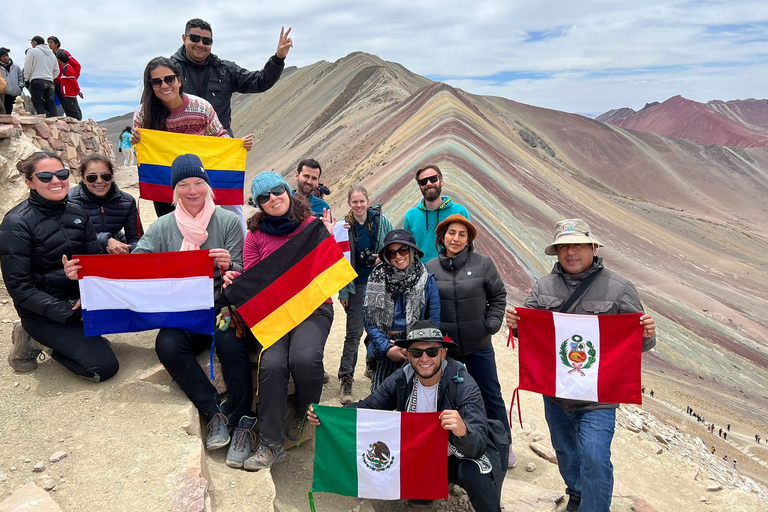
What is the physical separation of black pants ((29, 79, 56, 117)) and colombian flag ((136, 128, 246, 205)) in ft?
30.7

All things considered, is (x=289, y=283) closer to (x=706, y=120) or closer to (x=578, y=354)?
(x=578, y=354)

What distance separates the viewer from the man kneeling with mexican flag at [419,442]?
400cm

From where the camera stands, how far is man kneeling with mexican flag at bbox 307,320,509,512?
4.00m

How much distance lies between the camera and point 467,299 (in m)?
4.75

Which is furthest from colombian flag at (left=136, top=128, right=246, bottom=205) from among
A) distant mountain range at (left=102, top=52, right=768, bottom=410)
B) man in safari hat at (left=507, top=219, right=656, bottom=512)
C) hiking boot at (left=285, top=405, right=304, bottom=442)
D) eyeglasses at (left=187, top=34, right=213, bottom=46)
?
distant mountain range at (left=102, top=52, right=768, bottom=410)

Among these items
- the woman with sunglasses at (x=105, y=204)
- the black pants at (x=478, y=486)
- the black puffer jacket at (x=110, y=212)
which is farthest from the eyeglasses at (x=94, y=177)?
the black pants at (x=478, y=486)

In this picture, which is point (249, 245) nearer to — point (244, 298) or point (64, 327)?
point (244, 298)

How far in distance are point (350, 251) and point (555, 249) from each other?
2399mm

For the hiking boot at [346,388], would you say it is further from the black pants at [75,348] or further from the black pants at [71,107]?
the black pants at [71,107]

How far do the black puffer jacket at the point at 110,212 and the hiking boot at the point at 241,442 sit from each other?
2.30 m

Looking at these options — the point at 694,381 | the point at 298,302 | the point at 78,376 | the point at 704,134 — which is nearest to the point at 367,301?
the point at 298,302

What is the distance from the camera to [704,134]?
307ft

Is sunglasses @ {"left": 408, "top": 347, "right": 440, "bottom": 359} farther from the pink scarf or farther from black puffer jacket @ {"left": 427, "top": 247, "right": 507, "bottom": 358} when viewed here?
the pink scarf

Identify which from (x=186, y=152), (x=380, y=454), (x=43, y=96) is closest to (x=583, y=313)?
(x=380, y=454)
